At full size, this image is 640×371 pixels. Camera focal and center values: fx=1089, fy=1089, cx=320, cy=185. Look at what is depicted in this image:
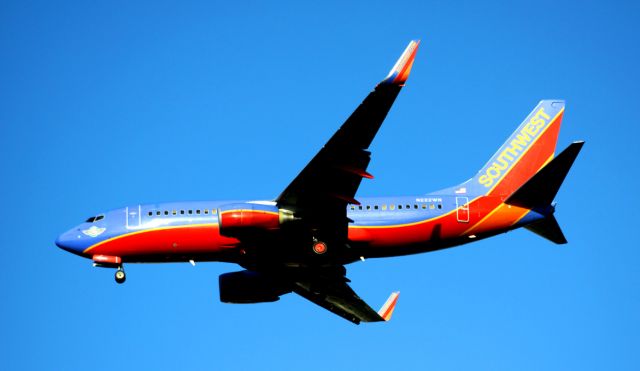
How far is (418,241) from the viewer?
52.5 meters

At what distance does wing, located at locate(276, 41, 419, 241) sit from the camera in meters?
44.1

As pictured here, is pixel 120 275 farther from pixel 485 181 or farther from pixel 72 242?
pixel 485 181

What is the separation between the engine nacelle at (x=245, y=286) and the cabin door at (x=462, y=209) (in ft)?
35.4

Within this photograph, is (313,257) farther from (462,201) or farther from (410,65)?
(410,65)

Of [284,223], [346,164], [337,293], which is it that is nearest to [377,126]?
[346,164]

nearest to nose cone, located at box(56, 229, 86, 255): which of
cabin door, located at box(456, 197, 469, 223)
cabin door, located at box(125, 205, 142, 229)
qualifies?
cabin door, located at box(125, 205, 142, 229)

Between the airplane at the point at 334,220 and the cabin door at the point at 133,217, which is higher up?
the cabin door at the point at 133,217

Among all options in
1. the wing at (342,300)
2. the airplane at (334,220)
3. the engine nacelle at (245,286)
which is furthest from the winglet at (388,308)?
the engine nacelle at (245,286)

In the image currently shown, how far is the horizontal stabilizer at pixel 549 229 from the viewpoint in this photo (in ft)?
173

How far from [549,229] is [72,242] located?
2377cm

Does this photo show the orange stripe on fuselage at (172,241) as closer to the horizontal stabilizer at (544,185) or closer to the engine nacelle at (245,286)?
the engine nacelle at (245,286)

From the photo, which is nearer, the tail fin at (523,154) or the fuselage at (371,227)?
the fuselage at (371,227)

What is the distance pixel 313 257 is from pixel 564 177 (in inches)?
487

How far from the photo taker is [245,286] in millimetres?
57750
